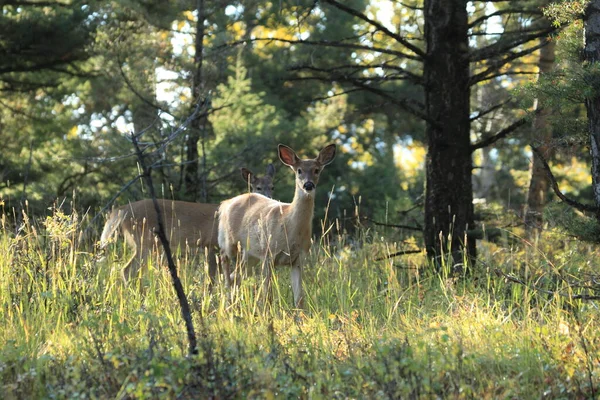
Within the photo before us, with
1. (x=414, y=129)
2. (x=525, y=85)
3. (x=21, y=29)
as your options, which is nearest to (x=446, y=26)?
(x=525, y=85)

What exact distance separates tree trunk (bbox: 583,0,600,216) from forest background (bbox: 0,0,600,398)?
1cm

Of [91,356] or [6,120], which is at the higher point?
[6,120]

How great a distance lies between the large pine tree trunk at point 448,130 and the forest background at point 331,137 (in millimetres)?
15

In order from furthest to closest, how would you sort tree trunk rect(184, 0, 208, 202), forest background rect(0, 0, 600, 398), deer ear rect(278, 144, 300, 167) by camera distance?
1. tree trunk rect(184, 0, 208, 202)
2. deer ear rect(278, 144, 300, 167)
3. forest background rect(0, 0, 600, 398)

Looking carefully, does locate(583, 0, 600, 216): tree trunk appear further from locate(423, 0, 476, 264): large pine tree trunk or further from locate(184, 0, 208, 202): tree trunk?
locate(184, 0, 208, 202): tree trunk

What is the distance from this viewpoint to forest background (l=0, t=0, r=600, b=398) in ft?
19.9

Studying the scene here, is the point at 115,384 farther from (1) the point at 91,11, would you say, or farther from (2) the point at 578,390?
(1) the point at 91,11

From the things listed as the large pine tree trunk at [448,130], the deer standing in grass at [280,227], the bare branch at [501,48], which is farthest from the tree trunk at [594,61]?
the deer standing in grass at [280,227]

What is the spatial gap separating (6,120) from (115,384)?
13565 millimetres

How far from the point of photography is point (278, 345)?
5.41 meters

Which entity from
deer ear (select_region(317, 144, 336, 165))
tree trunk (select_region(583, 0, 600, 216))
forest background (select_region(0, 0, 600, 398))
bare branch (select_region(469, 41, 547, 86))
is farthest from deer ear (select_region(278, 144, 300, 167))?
tree trunk (select_region(583, 0, 600, 216))

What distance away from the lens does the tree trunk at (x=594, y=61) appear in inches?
246

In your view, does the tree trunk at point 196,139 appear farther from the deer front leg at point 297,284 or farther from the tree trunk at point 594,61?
the tree trunk at point 594,61

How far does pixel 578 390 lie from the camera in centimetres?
465
